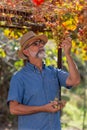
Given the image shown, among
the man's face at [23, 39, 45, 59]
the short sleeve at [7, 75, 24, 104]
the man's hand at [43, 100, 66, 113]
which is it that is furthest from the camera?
the man's face at [23, 39, 45, 59]

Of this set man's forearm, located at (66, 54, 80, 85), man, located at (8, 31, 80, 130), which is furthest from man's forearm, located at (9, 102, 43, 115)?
man's forearm, located at (66, 54, 80, 85)

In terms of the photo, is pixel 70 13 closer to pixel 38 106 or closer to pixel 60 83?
pixel 60 83

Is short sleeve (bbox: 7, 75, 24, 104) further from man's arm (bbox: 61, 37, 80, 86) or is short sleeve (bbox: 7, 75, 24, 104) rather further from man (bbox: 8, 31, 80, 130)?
man's arm (bbox: 61, 37, 80, 86)

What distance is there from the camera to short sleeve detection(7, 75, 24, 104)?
500 cm

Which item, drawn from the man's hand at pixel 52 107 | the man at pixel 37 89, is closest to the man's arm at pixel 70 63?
the man at pixel 37 89

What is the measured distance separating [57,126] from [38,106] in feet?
1.13

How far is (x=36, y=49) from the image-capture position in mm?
5180

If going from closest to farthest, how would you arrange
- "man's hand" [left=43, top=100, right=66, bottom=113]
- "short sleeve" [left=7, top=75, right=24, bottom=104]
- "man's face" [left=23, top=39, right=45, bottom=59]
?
"man's hand" [left=43, top=100, right=66, bottom=113]
"short sleeve" [left=7, top=75, right=24, bottom=104]
"man's face" [left=23, top=39, right=45, bottom=59]

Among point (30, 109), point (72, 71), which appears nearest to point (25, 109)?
point (30, 109)

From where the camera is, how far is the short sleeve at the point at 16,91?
5.00 m

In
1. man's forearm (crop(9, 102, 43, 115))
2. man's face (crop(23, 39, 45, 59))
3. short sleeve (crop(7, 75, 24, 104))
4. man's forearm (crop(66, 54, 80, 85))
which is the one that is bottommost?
man's forearm (crop(9, 102, 43, 115))

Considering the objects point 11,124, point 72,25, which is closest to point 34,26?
point 72,25

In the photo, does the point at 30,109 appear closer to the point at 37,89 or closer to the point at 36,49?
the point at 37,89

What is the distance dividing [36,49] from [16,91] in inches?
19.0
